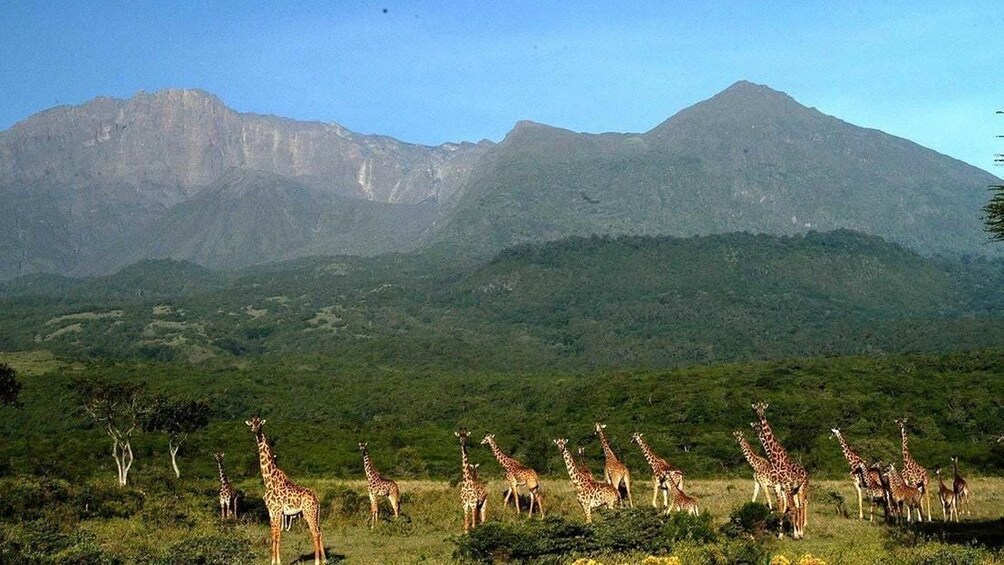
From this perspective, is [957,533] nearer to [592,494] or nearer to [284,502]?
[592,494]

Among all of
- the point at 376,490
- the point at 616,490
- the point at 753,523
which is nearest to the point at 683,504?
the point at 616,490

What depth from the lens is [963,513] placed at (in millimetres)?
25938

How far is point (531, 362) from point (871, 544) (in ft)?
529

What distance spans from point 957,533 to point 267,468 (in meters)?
16.4

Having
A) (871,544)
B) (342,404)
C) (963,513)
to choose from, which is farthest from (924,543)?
(342,404)

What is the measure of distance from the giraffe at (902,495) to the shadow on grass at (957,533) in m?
0.63

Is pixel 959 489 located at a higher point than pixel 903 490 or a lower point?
lower

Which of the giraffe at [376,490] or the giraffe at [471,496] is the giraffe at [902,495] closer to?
the giraffe at [471,496]

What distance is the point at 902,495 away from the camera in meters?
23.2

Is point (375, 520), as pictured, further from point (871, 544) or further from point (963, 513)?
point (963, 513)

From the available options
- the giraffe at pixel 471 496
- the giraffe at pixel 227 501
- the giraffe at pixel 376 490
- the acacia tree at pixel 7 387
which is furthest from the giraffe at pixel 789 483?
the acacia tree at pixel 7 387

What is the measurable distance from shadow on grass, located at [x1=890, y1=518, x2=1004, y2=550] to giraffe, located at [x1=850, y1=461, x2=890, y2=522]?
137 centimetres

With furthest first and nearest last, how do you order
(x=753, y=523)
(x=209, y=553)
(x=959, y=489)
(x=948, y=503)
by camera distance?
(x=948, y=503) < (x=959, y=489) < (x=753, y=523) < (x=209, y=553)

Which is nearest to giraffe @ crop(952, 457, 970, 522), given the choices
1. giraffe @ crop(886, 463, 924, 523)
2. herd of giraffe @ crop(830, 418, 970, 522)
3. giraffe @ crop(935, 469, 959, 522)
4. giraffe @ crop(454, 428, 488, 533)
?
herd of giraffe @ crop(830, 418, 970, 522)
